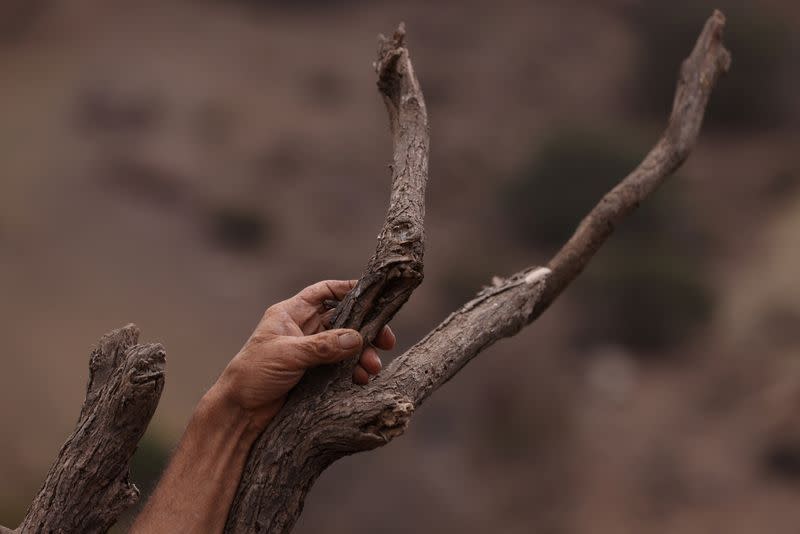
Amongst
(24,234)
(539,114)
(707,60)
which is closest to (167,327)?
(24,234)

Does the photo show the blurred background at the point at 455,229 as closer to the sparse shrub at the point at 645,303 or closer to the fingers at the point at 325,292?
the sparse shrub at the point at 645,303

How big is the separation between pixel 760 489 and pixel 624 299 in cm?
497

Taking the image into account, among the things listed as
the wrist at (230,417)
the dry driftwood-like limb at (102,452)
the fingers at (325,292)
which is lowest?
the dry driftwood-like limb at (102,452)

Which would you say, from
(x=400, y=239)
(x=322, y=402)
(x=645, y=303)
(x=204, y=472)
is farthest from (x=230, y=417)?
(x=645, y=303)

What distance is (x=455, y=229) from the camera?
20672mm

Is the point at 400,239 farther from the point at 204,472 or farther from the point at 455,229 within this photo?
the point at 455,229

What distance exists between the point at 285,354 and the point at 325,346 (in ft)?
0.34

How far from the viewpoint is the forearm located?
2.65 metres

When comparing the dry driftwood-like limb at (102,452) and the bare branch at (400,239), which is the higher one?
the bare branch at (400,239)

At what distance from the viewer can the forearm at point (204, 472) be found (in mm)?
2652

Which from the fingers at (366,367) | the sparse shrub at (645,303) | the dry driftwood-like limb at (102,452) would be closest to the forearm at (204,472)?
the dry driftwood-like limb at (102,452)

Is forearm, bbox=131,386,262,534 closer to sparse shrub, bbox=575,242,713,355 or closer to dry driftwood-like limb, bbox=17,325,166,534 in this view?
dry driftwood-like limb, bbox=17,325,166,534

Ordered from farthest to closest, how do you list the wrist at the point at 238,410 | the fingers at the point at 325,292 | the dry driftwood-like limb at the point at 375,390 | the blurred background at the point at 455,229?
the blurred background at the point at 455,229 < the fingers at the point at 325,292 < the wrist at the point at 238,410 < the dry driftwood-like limb at the point at 375,390

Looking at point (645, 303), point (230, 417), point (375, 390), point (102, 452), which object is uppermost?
point (645, 303)
